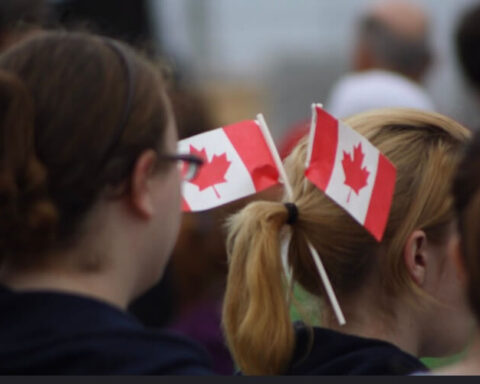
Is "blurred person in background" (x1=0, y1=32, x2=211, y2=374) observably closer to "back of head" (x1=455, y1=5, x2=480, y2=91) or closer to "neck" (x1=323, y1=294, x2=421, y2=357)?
"neck" (x1=323, y1=294, x2=421, y2=357)

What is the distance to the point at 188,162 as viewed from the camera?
1.88 metres

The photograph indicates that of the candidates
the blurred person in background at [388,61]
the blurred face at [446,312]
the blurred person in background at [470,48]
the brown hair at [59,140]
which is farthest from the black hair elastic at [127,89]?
the blurred person in background at [388,61]

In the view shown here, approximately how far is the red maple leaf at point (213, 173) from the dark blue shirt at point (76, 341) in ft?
1.93

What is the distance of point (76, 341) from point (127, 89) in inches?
15.2

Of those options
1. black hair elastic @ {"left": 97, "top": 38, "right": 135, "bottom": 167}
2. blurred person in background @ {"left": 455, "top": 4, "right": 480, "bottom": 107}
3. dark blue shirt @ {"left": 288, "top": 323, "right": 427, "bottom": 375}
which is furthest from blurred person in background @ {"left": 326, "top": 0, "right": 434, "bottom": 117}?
black hair elastic @ {"left": 97, "top": 38, "right": 135, "bottom": 167}

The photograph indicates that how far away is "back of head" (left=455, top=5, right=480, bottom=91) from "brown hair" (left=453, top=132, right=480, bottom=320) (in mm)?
1410

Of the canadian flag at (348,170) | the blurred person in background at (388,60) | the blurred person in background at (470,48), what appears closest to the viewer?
the canadian flag at (348,170)

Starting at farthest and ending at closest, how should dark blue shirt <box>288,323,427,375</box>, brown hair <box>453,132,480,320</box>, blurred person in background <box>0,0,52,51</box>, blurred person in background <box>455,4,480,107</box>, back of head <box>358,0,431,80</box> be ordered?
1. back of head <box>358,0,431,80</box>
2. blurred person in background <box>0,0,52,51</box>
3. blurred person in background <box>455,4,480,107</box>
4. dark blue shirt <box>288,323,427,375</box>
5. brown hair <box>453,132,480,320</box>

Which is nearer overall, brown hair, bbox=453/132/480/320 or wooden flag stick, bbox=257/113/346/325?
brown hair, bbox=453/132/480/320

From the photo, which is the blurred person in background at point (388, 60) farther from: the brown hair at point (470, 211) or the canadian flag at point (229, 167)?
the brown hair at point (470, 211)

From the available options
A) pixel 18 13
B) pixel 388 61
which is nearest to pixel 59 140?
pixel 18 13

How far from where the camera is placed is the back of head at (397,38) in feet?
16.0

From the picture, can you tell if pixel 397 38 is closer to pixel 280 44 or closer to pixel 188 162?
pixel 188 162

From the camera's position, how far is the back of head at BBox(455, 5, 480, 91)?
3084mm
